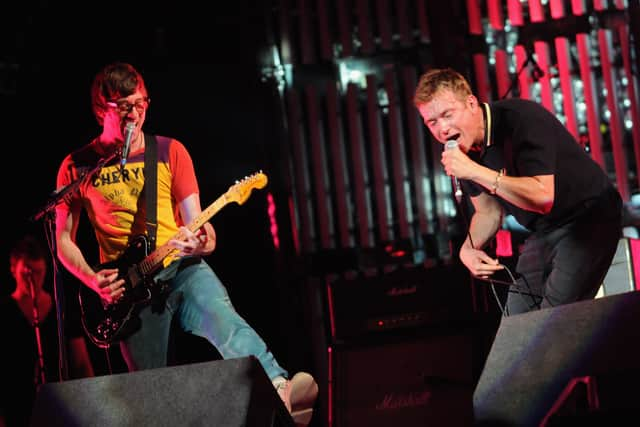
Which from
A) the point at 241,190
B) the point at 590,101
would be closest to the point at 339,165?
the point at 590,101

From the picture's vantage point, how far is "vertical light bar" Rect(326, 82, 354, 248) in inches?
239

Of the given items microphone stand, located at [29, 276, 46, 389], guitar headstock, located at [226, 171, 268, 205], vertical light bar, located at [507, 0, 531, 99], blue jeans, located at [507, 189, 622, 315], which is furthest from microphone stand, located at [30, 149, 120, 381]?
vertical light bar, located at [507, 0, 531, 99]

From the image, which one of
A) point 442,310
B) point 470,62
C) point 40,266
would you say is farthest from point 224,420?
point 470,62

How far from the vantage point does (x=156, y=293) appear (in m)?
3.80

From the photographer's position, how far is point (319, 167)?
6.07 meters

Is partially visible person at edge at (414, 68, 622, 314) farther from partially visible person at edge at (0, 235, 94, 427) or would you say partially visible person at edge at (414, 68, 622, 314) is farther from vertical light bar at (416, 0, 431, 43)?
partially visible person at edge at (0, 235, 94, 427)

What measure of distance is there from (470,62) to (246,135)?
172 cm

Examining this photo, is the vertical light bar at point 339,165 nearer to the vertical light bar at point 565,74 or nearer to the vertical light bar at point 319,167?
the vertical light bar at point 319,167

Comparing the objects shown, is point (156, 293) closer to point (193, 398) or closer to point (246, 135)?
point (193, 398)

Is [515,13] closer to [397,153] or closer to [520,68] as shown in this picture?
[520,68]

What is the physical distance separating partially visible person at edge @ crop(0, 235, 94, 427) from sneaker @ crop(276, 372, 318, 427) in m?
2.43

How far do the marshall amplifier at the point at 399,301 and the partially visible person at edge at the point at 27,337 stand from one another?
6.43 feet

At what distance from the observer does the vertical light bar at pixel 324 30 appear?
19.9 feet

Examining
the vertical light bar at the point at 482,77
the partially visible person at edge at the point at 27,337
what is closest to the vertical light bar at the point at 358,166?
the vertical light bar at the point at 482,77
